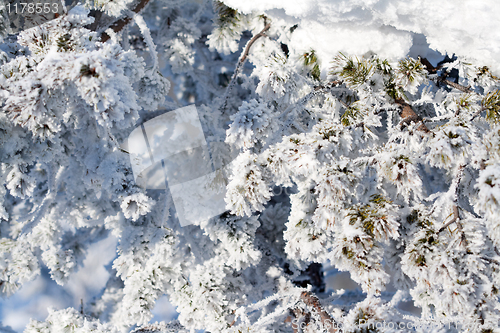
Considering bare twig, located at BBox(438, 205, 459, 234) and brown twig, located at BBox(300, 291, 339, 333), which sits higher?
bare twig, located at BBox(438, 205, 459, 234)

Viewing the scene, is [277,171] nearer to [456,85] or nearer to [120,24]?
[456,85]

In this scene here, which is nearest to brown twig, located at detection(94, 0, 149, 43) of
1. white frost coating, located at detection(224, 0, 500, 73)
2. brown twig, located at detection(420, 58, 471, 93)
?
white frost coating, located at detection(224, 0, 500, 73)

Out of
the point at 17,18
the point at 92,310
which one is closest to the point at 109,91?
the point at 17,18

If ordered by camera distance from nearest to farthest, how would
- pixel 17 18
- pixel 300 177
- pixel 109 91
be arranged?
pixel 109 91 → pixel 300 177 → pixel 17 18

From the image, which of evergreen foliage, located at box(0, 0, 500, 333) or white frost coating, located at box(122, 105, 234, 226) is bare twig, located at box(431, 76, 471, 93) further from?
white frost coating, located at box(122, 105, 234, 226)

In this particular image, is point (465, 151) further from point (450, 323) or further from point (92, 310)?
point (92, 310)

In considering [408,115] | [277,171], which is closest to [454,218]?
[408,115]

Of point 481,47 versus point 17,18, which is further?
point 17,18

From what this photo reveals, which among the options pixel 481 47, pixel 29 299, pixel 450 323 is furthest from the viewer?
pixel 29 299
